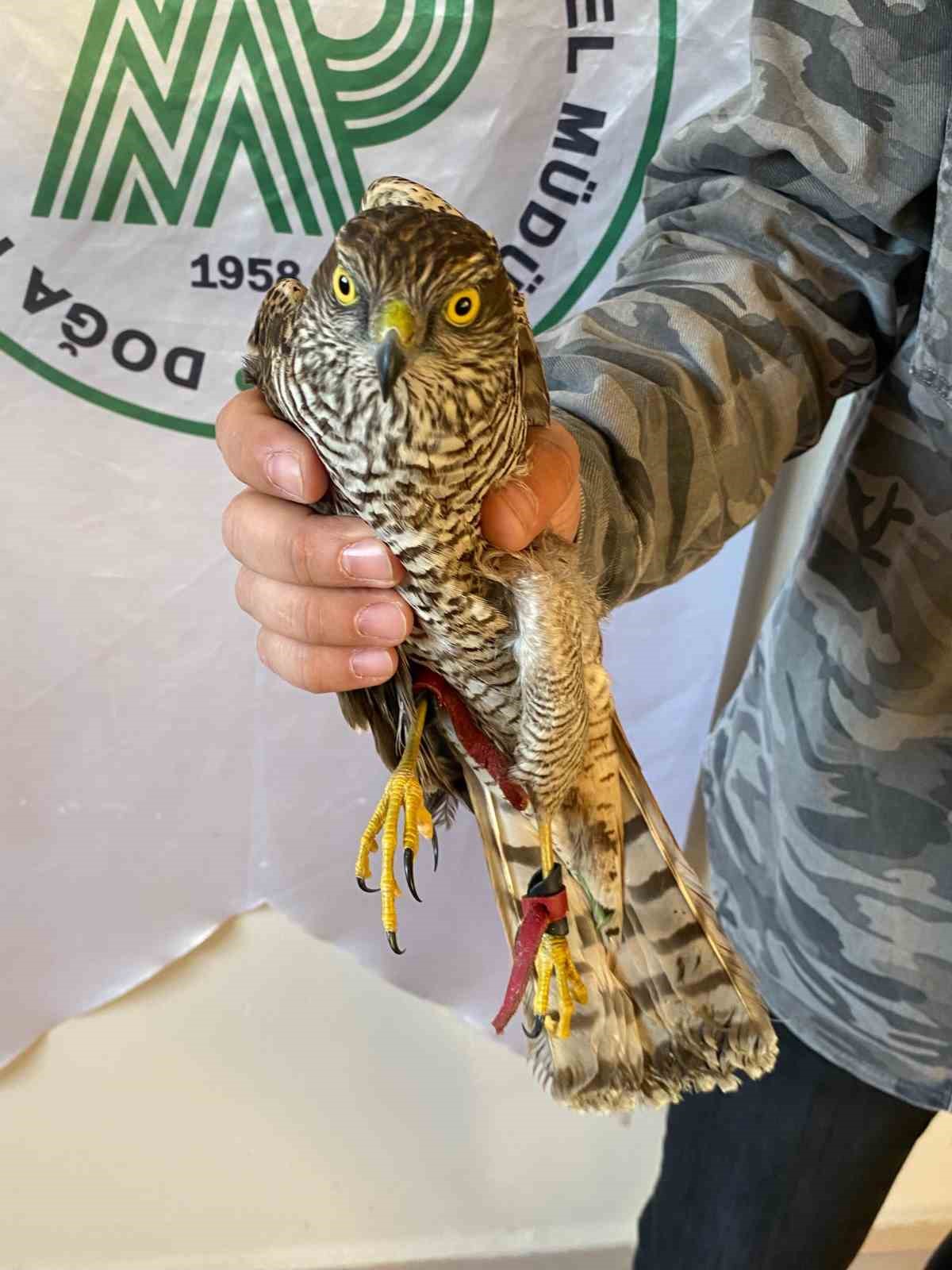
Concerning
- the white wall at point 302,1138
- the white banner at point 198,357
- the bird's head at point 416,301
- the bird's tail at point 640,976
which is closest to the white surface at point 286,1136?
the white wall at point 302,1138

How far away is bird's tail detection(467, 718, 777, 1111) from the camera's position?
32.4 inches

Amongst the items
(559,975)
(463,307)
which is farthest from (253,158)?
(559,975)

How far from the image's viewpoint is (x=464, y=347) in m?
0.57

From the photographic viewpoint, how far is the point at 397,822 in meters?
0.69

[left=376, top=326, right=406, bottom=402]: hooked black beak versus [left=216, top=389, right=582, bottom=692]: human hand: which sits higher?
[left=376, top=326, right=406, bottom=402]: hooked black beak

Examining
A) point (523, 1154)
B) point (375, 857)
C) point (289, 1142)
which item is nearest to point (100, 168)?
point (375, 857)

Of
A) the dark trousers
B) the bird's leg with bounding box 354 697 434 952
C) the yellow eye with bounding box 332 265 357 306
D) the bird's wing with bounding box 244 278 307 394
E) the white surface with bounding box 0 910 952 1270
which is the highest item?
the yellow eye with bounding box 332 265 357 306

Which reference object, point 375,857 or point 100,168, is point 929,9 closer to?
point 100,168

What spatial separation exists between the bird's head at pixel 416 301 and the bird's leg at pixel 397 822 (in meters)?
0.26

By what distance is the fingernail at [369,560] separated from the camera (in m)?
0.61

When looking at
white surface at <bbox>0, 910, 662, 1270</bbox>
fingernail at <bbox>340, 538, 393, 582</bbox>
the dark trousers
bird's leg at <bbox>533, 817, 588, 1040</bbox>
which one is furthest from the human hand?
white surface at <bbox>0, 910, 662, 1270</bbox>

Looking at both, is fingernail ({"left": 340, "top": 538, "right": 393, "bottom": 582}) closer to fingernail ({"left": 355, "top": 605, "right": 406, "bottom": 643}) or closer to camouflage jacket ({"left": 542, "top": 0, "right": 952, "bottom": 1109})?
fingernail ({"left": 355, "top": 605, "right": 406, "bottom": 643})

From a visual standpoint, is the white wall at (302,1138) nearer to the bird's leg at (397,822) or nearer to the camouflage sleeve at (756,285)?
the camouflage sleeve at (756,285)

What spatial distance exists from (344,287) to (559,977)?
0.52 meters
